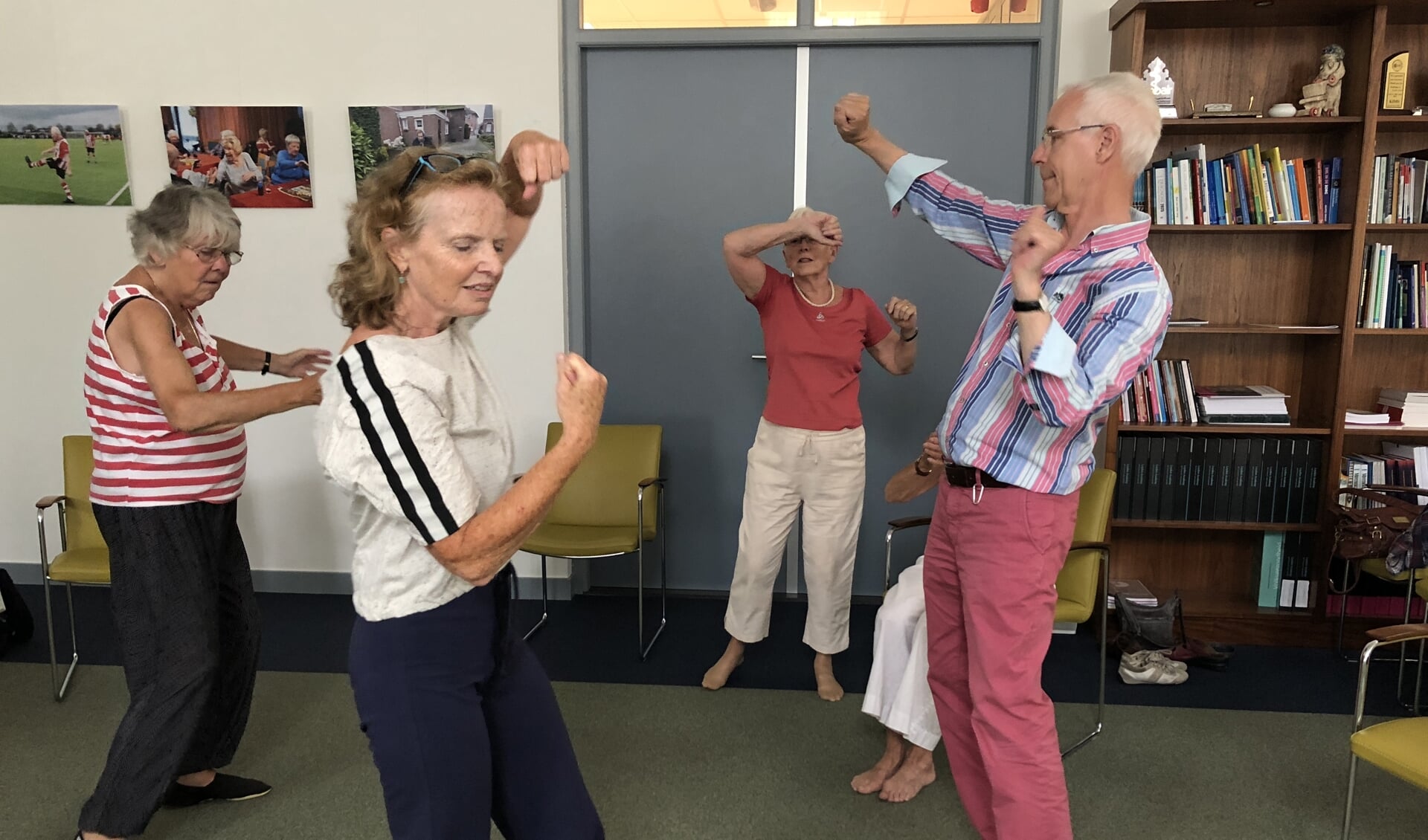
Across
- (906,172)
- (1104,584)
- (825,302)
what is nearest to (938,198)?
(906,172)

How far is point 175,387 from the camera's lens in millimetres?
2031

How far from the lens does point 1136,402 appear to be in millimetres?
3643

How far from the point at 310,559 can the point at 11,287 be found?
171 centimetres

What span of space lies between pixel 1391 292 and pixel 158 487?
4091 mm

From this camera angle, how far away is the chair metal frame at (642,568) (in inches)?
136

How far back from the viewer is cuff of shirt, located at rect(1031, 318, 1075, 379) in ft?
5.18

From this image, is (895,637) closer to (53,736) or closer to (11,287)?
(53,736)

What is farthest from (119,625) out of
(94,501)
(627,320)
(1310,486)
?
(1310,486)

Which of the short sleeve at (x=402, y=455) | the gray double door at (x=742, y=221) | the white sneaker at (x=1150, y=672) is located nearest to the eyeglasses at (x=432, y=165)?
the short sleeve at (x=402, y=455)

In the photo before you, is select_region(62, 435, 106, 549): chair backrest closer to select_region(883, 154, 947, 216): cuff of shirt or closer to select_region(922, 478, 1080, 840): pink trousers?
select_region(883, 154, 947, 216): cuff of shirt

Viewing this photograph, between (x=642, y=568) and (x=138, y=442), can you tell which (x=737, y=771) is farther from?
(x=138, y=442)

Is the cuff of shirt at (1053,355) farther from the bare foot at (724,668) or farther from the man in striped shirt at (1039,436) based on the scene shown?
the bare foot at (724,668)

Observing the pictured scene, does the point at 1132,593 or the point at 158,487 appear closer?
the point at 158,487

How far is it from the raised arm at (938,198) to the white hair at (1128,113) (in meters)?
0.37
